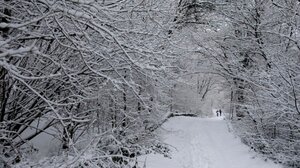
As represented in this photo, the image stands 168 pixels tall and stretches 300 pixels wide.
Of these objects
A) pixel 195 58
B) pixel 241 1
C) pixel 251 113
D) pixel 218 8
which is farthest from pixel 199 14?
pixel 195 58

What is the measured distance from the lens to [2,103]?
10.9 ft

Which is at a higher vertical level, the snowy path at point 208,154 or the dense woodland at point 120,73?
the dense woodland at point 120,73

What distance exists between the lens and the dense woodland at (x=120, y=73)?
300cm

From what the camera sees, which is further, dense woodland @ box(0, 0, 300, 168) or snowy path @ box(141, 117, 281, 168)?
snowy path @ box(141, 117, 281, 168)

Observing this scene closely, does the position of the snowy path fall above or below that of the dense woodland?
below

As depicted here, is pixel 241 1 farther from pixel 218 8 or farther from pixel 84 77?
pixel 84 77

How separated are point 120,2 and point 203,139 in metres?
11.7

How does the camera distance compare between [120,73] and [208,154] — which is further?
[208,154]

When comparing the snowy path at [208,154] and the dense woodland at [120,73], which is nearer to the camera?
the dense woodland at [120,73]

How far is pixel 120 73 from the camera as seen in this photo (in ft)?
13.4

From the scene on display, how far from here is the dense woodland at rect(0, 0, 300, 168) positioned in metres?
3.00

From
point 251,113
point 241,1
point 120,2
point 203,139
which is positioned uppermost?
point 241,1

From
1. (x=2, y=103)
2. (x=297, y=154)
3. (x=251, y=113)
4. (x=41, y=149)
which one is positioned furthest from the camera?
(x=251, y=113)

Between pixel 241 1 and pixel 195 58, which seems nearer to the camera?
pixel 241 1
